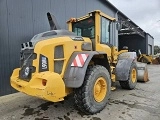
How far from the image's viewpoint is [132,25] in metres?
19.1

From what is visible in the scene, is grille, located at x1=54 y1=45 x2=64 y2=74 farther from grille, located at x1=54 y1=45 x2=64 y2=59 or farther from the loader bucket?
the loader bucket

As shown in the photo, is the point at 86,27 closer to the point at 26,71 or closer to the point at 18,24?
the point at 26,71

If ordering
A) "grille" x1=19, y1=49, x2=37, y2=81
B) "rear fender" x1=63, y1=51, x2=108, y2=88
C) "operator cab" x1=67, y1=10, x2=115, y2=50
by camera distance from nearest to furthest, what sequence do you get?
"rear fender" x1=63, y1=51, x2=108, y2=88 < "grille" x1=19, y1=49, x2=37, y2=81 < "operator cab" x1=67, y1=10, x2=115, y2=50

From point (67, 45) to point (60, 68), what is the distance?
0.48 m

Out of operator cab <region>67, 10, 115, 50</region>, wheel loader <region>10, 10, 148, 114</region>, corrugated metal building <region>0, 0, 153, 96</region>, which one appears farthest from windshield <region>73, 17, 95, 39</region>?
corrugated metal building <region>0, 0, 153, 96</region>

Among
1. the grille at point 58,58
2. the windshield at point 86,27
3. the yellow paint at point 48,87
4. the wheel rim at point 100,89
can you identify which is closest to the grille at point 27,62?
the yellow paint at point 48,87

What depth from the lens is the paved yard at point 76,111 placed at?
382cm

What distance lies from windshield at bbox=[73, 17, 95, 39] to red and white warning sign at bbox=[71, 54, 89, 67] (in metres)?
1.20

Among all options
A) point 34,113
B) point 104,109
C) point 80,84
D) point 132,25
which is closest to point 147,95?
point 104,109

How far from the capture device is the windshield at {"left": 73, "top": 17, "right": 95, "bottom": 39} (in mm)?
4926

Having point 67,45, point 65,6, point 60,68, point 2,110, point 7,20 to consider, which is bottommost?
point 2,110

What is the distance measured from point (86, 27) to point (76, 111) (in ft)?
7.45

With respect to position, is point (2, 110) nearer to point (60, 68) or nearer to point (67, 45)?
point (60, 68)

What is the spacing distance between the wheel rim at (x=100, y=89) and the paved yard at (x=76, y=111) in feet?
0.98
